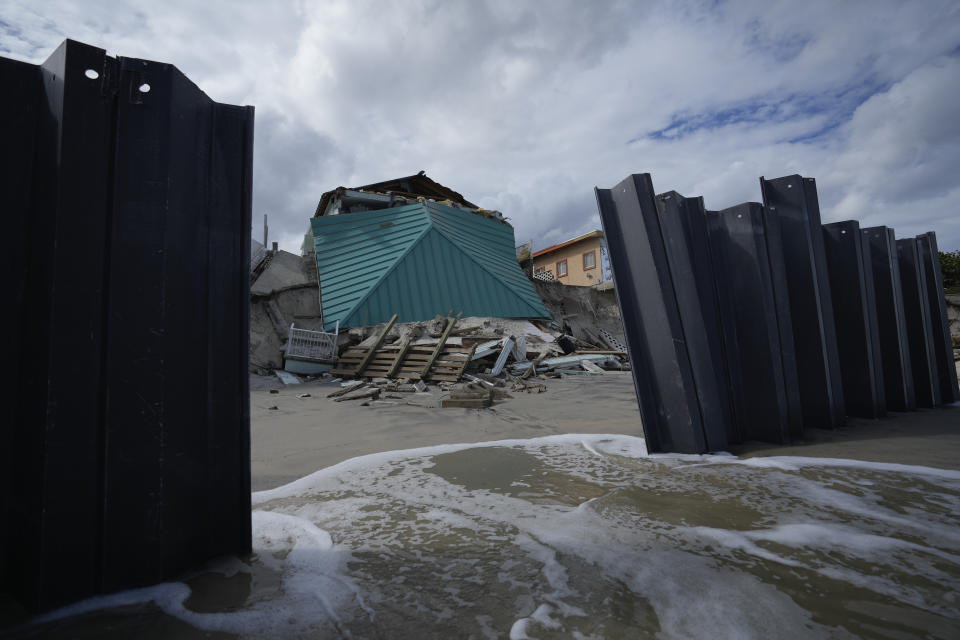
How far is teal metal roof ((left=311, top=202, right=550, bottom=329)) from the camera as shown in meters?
13.3

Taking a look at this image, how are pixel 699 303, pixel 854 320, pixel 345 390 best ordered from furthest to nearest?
pixel 345 390, pixel 854 320, pixel 699 303

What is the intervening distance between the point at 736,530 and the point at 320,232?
1481 centimetres

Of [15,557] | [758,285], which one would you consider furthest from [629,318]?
[15,557]

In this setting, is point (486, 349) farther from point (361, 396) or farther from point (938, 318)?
point (938, 318)

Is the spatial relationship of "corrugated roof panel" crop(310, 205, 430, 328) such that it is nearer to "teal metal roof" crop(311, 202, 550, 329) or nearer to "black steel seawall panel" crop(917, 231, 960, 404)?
"teal metal roof" crop(311, 202, 550, 329)

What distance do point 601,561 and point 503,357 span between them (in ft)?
28.5

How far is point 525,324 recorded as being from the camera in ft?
46.5

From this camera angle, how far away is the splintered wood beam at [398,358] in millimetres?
9578

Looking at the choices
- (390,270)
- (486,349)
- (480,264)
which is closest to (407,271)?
(390,270)

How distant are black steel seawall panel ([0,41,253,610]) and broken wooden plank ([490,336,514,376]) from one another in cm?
845

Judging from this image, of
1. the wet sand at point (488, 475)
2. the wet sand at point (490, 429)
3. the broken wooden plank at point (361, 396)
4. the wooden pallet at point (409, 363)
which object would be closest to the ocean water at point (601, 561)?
the wet sand at point (488, 475)

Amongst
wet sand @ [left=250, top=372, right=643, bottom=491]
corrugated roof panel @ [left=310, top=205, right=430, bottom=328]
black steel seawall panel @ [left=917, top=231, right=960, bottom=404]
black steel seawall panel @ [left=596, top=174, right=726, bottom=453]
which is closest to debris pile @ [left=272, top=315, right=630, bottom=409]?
wet sand @ [left=250, top=372, right=643, bottom=491]

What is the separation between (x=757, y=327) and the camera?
10.3ft

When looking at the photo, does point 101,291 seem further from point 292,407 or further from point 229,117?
point 292,407
